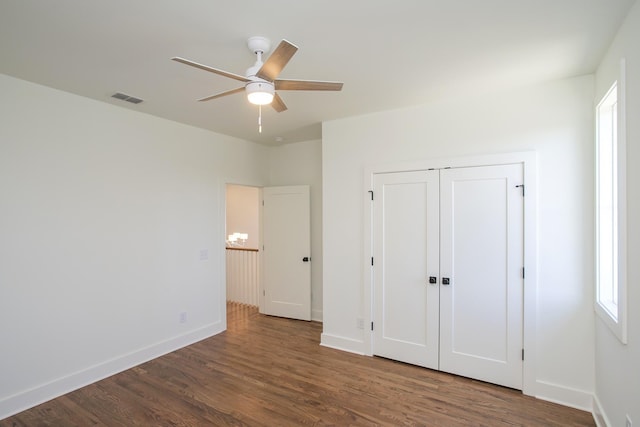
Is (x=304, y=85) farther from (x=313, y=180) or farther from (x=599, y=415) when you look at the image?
(x=599, y=415)

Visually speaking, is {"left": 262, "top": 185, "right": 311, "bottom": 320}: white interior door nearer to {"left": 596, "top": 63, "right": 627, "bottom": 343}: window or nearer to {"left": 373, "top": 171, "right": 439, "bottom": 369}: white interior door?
{"left": 373, "top": 171, "right": 439, "bottom": 369}: white interior door

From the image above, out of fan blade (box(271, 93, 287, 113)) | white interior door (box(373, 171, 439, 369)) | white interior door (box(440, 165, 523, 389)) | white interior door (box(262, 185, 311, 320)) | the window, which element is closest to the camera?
fan blade (box(271, 93, 287, 113))

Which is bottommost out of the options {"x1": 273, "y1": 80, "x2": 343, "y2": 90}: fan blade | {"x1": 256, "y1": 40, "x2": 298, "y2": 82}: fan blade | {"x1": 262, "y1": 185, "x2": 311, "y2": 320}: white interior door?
{"x1": 262, "y1": 185, "x2": 311, "y2": 320}: white interior door

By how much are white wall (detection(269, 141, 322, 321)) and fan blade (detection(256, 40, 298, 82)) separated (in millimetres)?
3139

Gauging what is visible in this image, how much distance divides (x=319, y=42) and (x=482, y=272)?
8.35 feet

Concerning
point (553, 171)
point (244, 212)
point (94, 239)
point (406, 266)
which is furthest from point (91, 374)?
point (244, 212)

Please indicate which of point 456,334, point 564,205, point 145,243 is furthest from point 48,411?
point 564,205

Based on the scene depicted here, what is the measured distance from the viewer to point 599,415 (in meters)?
2.38

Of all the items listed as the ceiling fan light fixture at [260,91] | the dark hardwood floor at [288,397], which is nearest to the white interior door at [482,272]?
the dark hardwood floor at [288,397]

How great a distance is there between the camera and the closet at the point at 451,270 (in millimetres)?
2924

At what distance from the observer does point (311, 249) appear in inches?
198

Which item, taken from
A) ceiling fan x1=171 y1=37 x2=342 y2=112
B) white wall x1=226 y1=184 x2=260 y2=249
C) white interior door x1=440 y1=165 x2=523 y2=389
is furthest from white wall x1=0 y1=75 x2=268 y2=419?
white wall x1=226 y1=184 x2=260 y2=249

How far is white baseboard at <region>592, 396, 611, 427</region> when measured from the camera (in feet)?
7.39

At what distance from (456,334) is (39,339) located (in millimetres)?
3919
